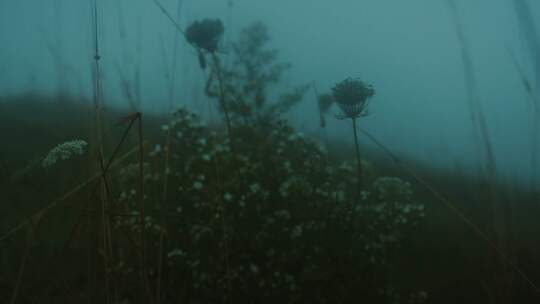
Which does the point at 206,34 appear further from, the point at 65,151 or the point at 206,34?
the point at 65,151

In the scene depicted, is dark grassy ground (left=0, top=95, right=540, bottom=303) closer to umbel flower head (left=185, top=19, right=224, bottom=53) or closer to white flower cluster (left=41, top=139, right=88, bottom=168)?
white flower cluster (left=41, top=139, right=88, bottom=168)

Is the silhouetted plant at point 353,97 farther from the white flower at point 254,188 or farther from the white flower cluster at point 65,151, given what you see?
the white flower at point 254,188

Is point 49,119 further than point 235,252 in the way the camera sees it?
Yes

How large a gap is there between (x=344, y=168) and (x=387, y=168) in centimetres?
437

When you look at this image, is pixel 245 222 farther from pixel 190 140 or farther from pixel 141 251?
pixel 141 251

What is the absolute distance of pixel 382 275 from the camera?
1.85 m

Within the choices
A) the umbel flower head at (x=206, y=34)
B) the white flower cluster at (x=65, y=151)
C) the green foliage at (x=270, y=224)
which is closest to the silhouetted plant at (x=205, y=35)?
the umbel flower head at (x=206, y=34)

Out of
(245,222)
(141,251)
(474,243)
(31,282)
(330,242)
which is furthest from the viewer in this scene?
(474,243)

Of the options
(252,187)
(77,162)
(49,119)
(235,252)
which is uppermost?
(49,119)

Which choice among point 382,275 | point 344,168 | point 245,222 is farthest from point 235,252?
point 344,168

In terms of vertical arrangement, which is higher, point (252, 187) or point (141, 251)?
point (252, 187)

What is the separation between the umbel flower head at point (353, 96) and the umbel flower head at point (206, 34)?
49cm

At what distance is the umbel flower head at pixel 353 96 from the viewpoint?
4.13 ft

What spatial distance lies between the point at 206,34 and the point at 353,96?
0.58 meters
